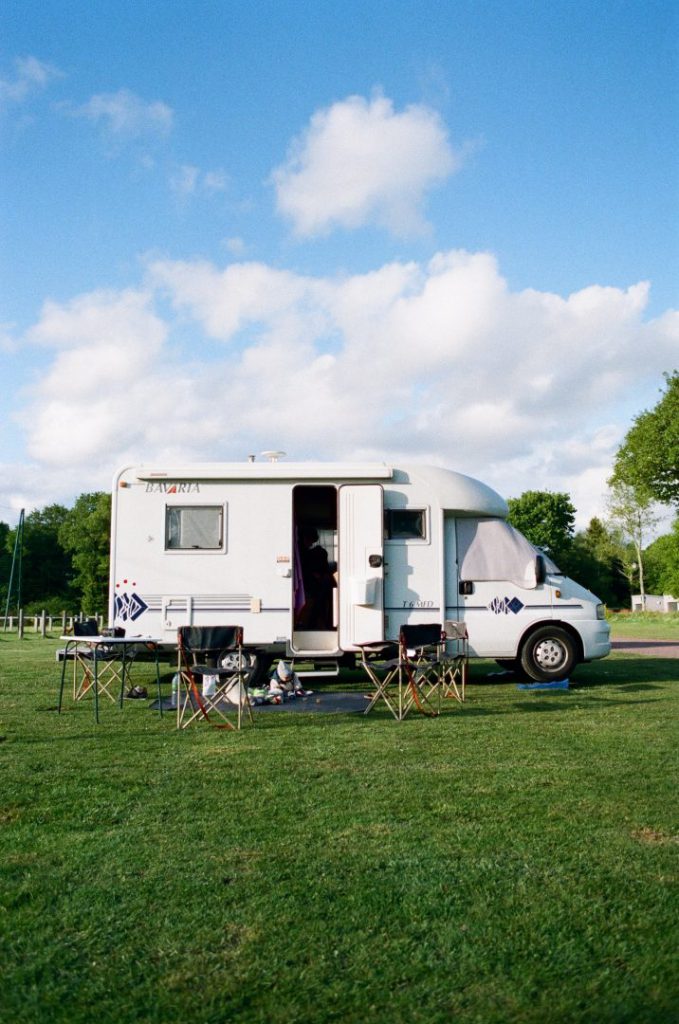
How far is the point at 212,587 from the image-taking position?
1047 cm

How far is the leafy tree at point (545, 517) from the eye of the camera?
51.8 metres

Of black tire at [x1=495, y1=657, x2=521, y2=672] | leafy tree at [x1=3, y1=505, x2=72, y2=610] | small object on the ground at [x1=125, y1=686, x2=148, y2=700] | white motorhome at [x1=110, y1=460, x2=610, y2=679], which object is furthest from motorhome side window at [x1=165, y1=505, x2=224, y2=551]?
leafy tree at [x1=3, y1=505, x2=72, y2=610]

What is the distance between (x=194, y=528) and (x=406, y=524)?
8.31 feet

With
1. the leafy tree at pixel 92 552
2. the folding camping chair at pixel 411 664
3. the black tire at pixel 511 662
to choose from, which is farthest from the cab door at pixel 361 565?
the leafy tree at pixel 92 552

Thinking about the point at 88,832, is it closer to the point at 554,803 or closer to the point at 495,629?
the point at 554,803

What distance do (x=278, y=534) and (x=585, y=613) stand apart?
3.83m

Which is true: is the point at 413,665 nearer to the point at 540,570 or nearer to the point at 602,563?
the point at 540,570

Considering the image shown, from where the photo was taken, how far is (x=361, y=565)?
1041 centimetres

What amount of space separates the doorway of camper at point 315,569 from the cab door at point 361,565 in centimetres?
24

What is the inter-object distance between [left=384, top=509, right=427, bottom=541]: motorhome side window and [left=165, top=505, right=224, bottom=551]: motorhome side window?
6.59 feet

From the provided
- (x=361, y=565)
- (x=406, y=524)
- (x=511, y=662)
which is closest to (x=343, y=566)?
(x=361, y=565)

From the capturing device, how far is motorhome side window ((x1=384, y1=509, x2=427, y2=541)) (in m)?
10.6

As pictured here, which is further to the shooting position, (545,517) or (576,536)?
(576,536)

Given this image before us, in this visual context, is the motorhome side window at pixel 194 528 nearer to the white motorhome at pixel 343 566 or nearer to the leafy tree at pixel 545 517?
the white motorhome at pixel 343 566
